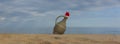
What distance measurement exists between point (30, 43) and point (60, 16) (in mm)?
3259

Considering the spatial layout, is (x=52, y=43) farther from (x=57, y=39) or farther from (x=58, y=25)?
(x=58, y=25)

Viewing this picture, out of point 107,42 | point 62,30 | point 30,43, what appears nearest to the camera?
point 30,43

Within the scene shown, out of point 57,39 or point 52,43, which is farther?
point 57,39

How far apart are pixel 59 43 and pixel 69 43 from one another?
0.21 m

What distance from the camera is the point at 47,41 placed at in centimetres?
553

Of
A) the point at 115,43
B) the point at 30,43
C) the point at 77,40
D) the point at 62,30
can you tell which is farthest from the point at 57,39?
the point at 62,30

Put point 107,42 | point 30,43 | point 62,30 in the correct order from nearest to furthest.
A: point 30,43, point 107,42, point 62,30

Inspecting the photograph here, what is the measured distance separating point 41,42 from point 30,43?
0.75 feet

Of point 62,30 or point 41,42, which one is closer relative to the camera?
point 41,42

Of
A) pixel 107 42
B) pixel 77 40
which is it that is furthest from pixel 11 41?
pixel 107 42

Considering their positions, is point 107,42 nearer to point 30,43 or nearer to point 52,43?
point 52,43

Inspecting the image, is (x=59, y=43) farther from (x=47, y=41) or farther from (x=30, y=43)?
(x=30, y=43)

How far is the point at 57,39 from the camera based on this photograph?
600 centimetres

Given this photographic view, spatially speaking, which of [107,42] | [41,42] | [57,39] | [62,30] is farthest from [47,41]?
[62,30]
